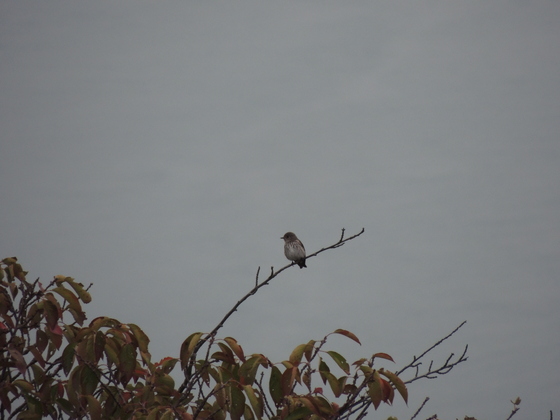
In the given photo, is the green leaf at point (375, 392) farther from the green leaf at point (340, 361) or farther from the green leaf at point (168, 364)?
the green leaf at point (168, 364)

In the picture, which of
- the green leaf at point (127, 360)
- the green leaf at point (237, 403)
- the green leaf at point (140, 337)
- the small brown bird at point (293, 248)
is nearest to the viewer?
the green leaf at point (237, 403)

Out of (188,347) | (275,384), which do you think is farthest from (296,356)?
(188,347)

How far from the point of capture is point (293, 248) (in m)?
14.2

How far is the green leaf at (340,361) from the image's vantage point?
12.2 ft

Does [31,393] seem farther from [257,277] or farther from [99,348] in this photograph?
[257,277]

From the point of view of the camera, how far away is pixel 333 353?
372cm

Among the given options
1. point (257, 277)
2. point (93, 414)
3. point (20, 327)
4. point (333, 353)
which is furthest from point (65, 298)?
point (333, 353)

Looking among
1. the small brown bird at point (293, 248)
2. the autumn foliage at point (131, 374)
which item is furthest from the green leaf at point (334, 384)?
the small brown bird at point (293, 248)

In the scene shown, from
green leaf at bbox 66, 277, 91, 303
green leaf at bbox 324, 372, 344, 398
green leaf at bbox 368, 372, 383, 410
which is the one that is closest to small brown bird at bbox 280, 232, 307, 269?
green leaf at bbox 66, 277, 91, 303

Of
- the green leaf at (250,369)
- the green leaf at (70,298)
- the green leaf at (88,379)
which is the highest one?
the green leaf at (70,298)

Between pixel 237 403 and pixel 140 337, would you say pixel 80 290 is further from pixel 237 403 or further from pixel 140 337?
pixel 237 403

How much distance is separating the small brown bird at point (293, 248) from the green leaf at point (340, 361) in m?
9.84

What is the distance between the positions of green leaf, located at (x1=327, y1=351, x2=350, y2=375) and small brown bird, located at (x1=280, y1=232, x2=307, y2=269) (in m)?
9.84

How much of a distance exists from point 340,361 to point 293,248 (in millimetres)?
10397
